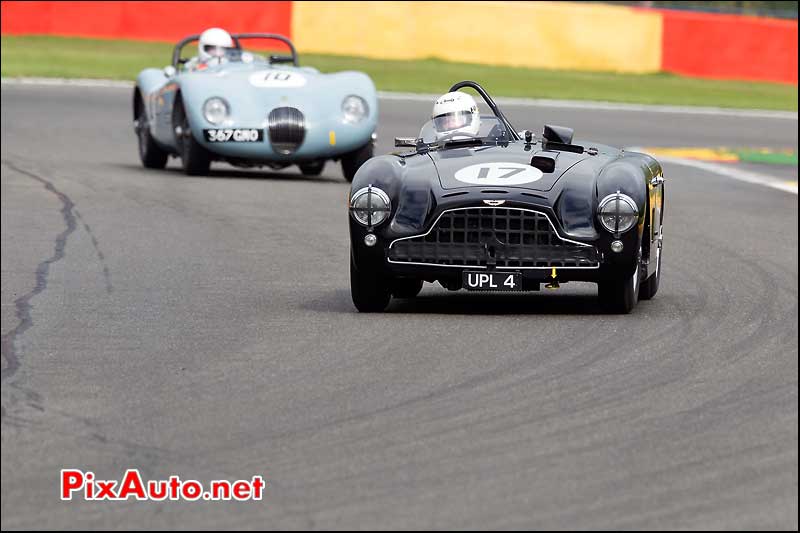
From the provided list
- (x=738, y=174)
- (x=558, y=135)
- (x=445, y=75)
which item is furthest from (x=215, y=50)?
(x=445, y=75)

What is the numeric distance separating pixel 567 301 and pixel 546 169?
2.61 feet

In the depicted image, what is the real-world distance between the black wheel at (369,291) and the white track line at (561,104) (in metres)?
18.0

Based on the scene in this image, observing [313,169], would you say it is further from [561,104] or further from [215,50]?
[561,104]

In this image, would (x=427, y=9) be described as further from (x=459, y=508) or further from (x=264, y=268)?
(x=459, y=508)

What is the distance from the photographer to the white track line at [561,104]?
86.0 ft

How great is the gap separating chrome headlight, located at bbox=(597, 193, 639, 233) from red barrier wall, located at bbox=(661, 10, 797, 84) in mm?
24082

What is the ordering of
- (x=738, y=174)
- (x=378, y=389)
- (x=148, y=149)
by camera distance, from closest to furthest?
(x=378, y=389), (x=148, y=149), (x=738, y=174)

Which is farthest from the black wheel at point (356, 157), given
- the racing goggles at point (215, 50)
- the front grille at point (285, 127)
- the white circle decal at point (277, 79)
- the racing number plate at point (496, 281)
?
the racing number plate at point (496, 281)

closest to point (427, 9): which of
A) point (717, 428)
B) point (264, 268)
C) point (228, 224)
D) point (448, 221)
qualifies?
point (228, 224)

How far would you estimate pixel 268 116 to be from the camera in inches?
587

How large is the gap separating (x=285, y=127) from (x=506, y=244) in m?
7.14

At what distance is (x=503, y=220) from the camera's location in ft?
26.2

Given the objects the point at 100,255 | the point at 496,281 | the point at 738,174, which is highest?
the point at 496,281

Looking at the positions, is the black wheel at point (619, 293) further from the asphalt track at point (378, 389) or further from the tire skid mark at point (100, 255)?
the tire skid mark at point (100, 255)
